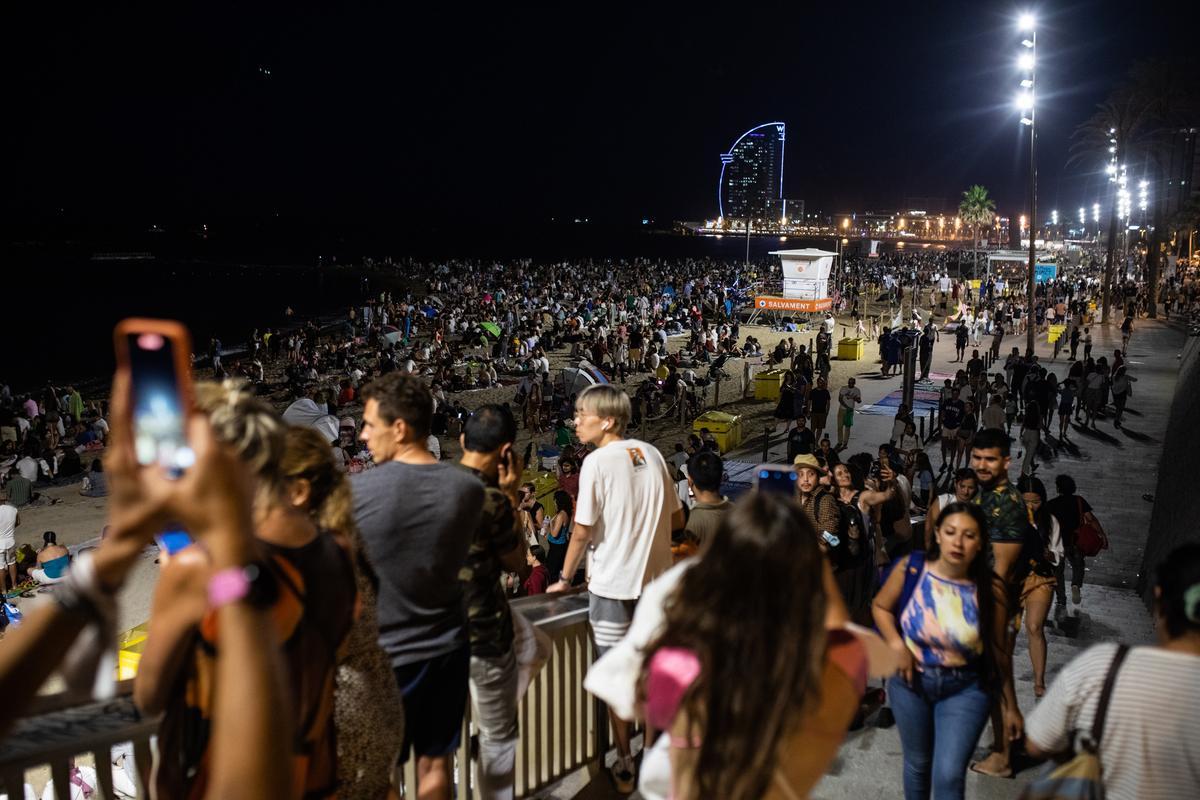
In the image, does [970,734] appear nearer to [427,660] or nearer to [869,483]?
[427,660]

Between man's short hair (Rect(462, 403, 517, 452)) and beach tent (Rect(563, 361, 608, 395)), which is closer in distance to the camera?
man's short hair (Rect(462, 403, 517, 452))

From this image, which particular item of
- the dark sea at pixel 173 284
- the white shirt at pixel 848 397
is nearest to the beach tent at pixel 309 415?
the white shirt at pixel 848 397

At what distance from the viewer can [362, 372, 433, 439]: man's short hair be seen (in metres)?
2.86

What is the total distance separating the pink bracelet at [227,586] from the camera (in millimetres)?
1205

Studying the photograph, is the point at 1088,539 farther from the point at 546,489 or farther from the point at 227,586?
the point at 227,586

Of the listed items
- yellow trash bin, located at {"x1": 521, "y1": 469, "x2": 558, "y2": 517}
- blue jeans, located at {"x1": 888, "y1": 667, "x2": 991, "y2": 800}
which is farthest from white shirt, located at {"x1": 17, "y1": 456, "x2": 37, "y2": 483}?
blue jeans, located at {"x1": 888, "y1": 667, "x2": 991, "y2": 800}

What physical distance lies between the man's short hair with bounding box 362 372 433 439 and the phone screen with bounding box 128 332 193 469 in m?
1.60

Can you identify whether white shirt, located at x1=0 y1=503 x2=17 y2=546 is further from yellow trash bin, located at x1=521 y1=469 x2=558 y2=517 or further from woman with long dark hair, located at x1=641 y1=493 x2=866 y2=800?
woman with long dark hair, located at x1=641 y1=493 x2=866 y2=800

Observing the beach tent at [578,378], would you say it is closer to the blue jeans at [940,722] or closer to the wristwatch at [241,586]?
the blue jeans at [940,722]

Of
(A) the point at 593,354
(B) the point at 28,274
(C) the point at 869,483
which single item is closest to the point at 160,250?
(B) the point at 28,274

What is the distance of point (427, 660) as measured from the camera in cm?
271

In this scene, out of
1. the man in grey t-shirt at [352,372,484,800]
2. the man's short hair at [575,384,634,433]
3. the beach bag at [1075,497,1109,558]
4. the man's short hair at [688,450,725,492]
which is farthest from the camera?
the beach bag at [1075,497,1109,558]

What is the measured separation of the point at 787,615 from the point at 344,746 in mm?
1237

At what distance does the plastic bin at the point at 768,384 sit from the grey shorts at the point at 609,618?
18313 millimetres
